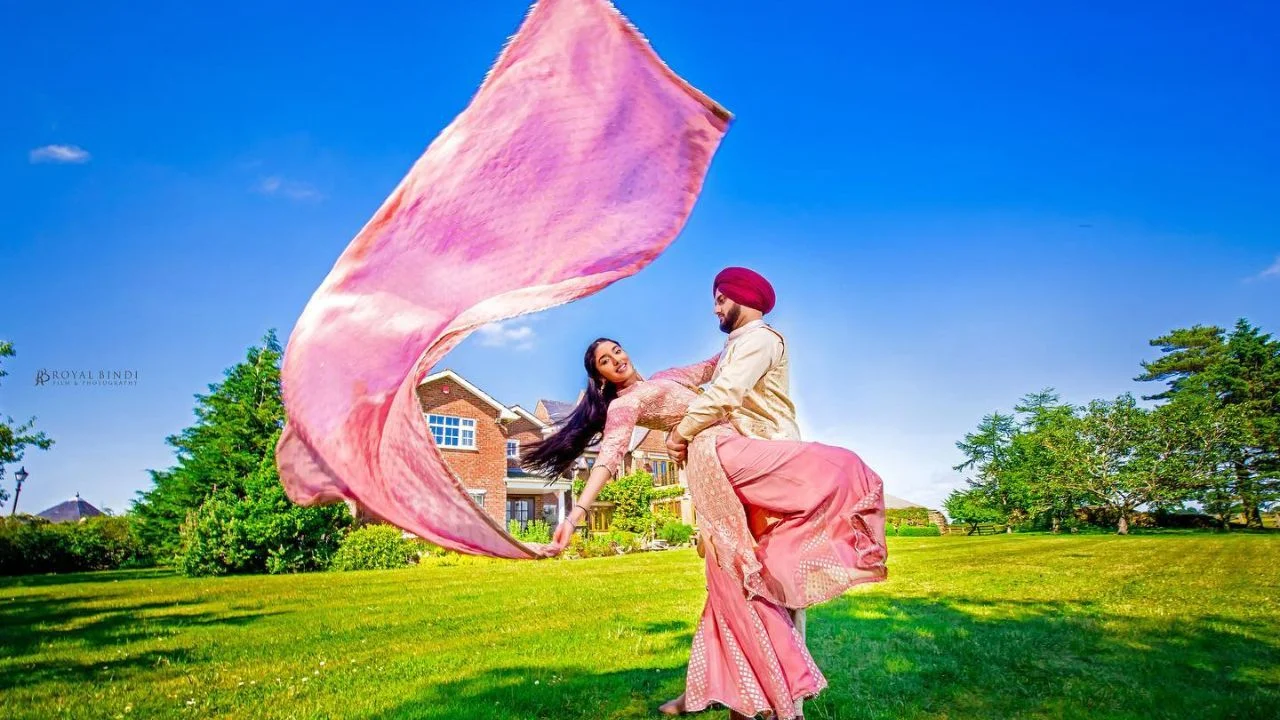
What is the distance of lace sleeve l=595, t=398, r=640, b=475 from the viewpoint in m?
3.60

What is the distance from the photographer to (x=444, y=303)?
2.64 m

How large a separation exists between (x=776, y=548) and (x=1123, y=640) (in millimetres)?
5086

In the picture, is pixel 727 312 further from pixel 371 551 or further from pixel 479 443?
pixel 479 443

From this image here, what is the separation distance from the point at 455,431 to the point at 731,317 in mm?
32046

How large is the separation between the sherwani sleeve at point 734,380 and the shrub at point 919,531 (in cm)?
5147

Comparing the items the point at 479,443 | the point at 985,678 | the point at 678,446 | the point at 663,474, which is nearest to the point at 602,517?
the point at 663,474

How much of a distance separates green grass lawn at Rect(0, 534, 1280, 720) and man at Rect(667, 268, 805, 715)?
193 centimetres

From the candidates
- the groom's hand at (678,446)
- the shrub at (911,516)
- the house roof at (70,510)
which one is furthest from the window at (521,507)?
the house roof at (70,510)

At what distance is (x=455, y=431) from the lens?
3406 cm

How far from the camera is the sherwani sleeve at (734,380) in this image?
342 cm

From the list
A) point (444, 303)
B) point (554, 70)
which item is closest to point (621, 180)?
point (554, 70)

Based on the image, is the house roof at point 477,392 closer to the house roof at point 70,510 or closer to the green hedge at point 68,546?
A: the green hedge at point 68,546

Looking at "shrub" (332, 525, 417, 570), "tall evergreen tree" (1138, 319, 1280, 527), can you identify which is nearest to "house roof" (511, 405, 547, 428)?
"shrub" (332, 525, 417, 570)

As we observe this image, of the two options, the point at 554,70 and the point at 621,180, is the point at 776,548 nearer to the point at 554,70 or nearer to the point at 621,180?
the point at 621,180
